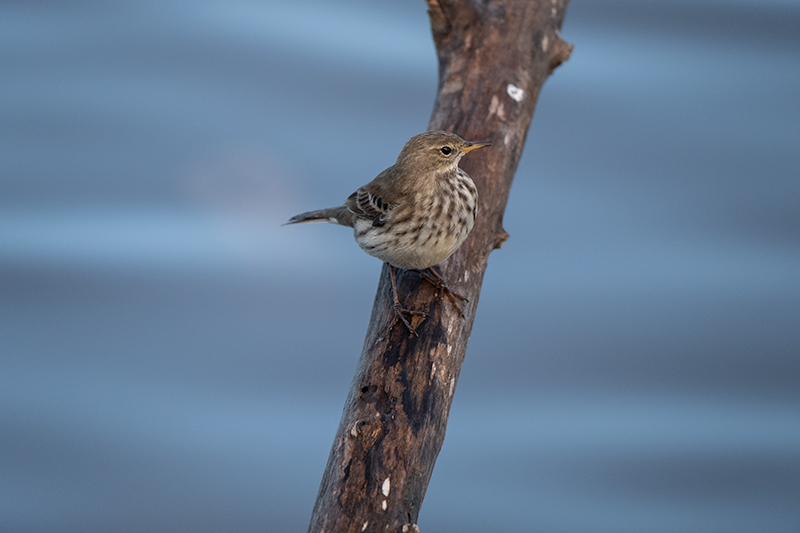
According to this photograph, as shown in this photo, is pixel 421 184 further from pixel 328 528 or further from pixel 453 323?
pixel 328 528

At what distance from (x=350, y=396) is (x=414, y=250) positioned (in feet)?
2.61

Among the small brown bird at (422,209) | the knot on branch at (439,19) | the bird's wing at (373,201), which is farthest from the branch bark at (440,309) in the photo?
the bird's wing at (373,201)

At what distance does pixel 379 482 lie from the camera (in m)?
2.74

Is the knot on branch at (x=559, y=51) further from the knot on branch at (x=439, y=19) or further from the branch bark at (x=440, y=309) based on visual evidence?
the knot on branch at (x=439, y=19)

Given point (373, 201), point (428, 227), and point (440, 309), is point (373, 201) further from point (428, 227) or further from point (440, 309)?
point (440, 309)

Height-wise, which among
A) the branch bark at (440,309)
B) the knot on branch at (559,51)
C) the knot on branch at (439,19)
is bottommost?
the branch bark at (440,309)

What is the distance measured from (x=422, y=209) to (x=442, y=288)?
1.38ft

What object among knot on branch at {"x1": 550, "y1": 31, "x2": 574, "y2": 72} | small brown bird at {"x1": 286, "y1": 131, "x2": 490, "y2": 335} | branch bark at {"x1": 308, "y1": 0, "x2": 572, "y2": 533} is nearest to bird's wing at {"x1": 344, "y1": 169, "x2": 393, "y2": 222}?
A: small brown bird at {"x1": 286, "y1": 131, "x2": 490, "y2": 335}

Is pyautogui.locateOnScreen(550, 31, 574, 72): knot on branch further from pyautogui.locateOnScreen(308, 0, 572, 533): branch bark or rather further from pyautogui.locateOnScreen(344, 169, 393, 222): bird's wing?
pyautogui.locateOnScreen(344, 169, 393, 222): bird's wing

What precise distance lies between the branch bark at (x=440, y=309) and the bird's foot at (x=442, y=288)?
0.03 m

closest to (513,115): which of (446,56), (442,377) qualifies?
(446,56)

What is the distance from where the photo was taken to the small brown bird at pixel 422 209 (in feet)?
11.6

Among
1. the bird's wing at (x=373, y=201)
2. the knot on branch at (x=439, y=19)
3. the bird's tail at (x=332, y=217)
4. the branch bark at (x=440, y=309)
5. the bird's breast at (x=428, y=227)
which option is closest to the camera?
the branch bark at (x=440, y=309)

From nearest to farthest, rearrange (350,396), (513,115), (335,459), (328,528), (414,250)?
(328,528) → (335,459) → (350,396) → (414,250) → (513,115)
